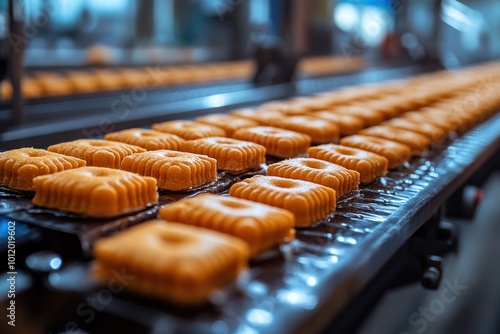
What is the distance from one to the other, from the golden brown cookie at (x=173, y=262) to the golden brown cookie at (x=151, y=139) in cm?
96

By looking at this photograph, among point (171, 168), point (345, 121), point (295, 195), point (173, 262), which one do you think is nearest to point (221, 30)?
point (345, 121)

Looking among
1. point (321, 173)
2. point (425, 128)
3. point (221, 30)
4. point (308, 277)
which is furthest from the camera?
point (221, 30)

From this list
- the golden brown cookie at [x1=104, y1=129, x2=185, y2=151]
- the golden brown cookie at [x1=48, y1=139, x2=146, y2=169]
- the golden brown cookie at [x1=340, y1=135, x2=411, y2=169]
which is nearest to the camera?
the golden brown cookie at [x1=48, y1=139, x2=146, y2=169]

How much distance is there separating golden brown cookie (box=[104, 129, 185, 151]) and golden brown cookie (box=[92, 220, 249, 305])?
3.16 ft

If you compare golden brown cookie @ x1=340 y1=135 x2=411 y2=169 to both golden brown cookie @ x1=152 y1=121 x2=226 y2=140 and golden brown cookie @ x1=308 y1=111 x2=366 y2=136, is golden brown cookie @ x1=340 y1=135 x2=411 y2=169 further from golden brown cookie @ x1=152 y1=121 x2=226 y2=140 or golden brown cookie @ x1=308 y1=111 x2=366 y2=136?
golden brown cookie @ x1=152 y1=121 x2=226 y2=140

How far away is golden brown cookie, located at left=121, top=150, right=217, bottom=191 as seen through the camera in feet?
5.77

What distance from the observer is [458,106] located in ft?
12.3

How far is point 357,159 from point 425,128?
94 centimetres

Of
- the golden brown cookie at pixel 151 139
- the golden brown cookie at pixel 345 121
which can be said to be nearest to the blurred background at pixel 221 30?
the golden brown cookie at pixel 345 121

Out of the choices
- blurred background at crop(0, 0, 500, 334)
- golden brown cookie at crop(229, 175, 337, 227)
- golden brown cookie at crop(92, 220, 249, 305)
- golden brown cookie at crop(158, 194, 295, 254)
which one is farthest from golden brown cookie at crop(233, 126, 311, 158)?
golden brown cookie at crop(92, 220, 249, 305)

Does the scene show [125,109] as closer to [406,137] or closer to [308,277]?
[406,137]

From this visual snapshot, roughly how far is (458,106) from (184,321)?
3.17 metres

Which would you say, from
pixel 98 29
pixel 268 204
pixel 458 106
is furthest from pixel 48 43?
pixel 268 204

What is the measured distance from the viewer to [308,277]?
4.05 ft
